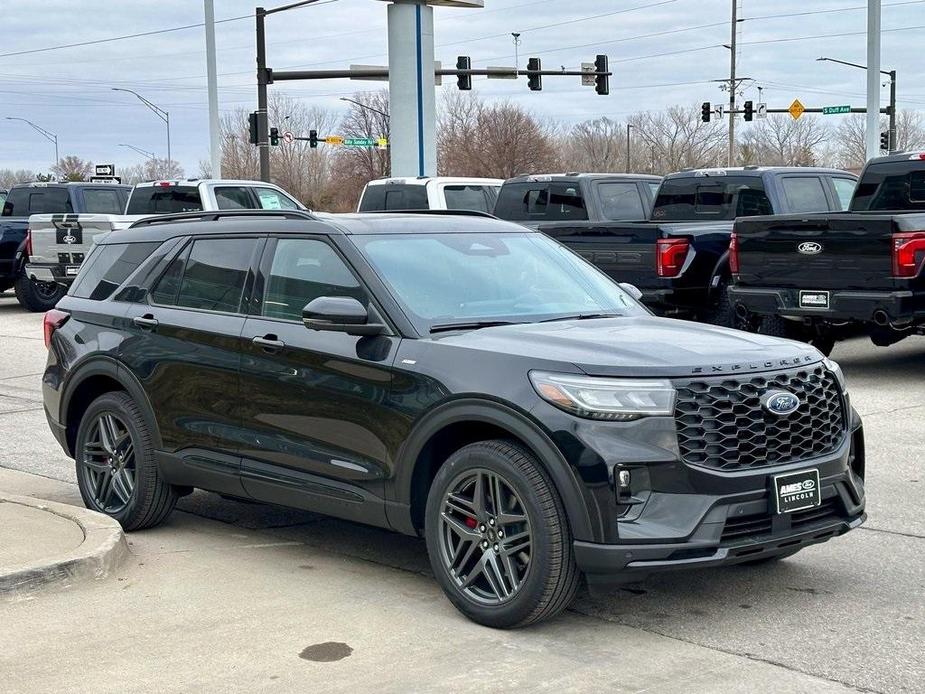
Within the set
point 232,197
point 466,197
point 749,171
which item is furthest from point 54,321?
point 232,197

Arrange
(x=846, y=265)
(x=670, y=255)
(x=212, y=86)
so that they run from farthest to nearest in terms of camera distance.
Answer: (x=212, y=86) → (x=670, y=255) → (x=846, y=265)

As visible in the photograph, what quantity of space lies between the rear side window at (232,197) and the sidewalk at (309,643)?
15358 mm

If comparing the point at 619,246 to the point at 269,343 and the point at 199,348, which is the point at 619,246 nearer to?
the point at 199,348

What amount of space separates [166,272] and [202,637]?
266cm

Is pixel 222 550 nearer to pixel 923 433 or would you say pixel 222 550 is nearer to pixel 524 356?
pixel 524 356

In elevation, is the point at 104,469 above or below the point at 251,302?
below

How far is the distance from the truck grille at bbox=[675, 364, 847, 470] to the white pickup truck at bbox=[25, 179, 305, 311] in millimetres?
16008

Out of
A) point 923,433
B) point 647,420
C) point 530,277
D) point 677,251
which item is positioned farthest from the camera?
point 677,251

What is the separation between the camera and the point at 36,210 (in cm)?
2400

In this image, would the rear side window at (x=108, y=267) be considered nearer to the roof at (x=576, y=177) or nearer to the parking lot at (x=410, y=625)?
the parking lot at (x=410, y=625)

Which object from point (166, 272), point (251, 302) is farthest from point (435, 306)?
point (166, 272)

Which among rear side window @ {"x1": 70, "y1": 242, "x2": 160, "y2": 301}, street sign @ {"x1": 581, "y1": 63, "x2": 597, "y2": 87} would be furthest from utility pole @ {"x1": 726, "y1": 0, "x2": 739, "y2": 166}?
rear side window @ {"x1": 70, "y1": 242, "x2": 160, "y2": 301}

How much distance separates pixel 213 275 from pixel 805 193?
10.2 metres

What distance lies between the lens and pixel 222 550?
689cm
